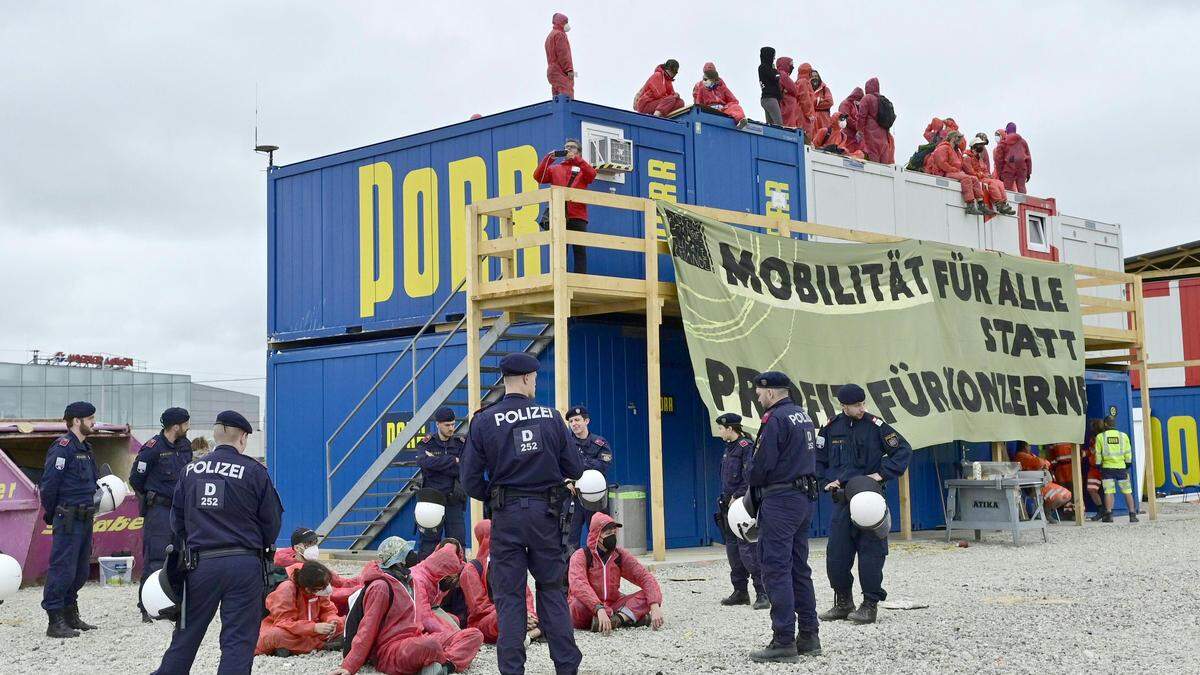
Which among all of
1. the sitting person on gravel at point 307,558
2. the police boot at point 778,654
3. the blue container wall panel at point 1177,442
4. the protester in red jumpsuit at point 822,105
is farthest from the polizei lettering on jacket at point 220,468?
the blue container wall panel at point 1177,442

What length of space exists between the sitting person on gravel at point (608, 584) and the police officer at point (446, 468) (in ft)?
12.5

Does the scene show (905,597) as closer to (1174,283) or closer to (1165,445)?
(1165,445)

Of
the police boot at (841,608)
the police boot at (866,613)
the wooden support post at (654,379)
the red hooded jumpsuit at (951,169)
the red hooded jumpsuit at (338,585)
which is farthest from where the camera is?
the red hooded jumpsuit at (951,169)

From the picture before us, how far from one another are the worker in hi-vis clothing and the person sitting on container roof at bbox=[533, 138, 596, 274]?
36.5ft

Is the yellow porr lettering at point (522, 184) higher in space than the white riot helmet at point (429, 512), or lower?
higher

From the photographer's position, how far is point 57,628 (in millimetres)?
10367

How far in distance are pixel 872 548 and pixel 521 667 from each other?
142 inches

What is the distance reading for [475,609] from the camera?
Answer: 9305 millimetres

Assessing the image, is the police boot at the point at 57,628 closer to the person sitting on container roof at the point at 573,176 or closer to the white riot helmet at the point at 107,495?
the white riot helmet at the point at 107,495

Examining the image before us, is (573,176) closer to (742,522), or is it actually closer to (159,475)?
(159,475)

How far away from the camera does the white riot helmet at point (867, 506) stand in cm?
948

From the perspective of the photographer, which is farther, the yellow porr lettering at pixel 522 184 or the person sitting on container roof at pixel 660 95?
the person sitting on container roof at pixel 660 95

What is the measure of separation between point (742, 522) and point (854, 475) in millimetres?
1113

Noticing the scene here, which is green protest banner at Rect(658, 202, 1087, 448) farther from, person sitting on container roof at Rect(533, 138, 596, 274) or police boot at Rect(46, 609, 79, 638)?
police boot at Rect(46, 609, 79, 638)
